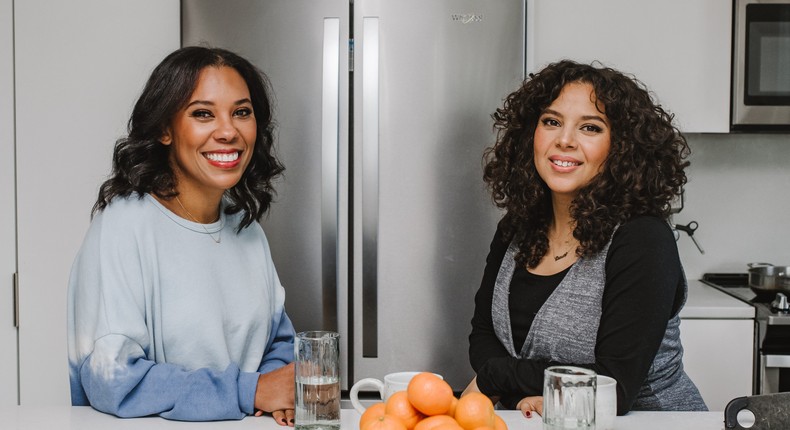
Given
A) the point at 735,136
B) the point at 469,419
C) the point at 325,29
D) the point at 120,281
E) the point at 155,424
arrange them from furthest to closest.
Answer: the point at 735,136 → the point at 325,29 → the point at 120,281 → the point at 155,424 → the point at 469,419

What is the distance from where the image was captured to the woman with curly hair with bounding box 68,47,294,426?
1.35 metres

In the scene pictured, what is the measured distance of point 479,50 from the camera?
248 centimetres

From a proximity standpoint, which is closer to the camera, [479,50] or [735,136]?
[479,50]

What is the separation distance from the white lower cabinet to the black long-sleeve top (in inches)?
39.8

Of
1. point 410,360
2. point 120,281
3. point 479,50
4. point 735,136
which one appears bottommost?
point 410,360

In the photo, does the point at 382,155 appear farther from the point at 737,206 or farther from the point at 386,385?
the point at 737,206

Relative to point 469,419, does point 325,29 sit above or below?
above

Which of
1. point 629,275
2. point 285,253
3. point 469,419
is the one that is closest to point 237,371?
point 469,419

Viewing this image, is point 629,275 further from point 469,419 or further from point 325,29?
point 325,29

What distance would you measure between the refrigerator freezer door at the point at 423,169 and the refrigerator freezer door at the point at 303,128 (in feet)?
0.21

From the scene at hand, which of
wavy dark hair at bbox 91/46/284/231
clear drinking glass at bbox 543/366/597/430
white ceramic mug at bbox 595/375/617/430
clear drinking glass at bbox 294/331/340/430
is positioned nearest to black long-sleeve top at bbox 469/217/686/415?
white ceramic mug at bbox 595/375/617/430

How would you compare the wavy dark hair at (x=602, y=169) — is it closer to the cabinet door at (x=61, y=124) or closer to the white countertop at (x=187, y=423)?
the white countertop at (x=187, y=423)

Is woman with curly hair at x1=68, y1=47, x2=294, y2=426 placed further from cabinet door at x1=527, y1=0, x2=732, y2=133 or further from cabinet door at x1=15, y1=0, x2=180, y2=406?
cabinet door at x1=527, y1=0, x2=732, y2=133

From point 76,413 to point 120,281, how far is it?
238 millimetres
